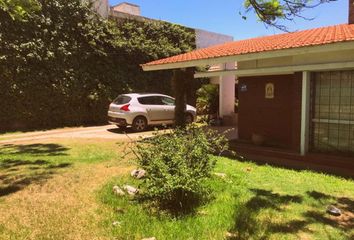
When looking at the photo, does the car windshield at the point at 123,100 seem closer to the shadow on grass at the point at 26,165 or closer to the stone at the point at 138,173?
the shadow on grass at the point at 26,165

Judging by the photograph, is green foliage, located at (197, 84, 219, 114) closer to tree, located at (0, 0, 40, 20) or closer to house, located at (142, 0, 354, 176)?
house, located at (142, 0, 354, 176)

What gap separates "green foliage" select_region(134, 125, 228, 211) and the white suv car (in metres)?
8.84

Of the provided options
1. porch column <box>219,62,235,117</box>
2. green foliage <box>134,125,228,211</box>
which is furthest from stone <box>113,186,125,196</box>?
porch column <box>219,62,235,117</box>

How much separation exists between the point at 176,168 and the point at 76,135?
994 centimetres

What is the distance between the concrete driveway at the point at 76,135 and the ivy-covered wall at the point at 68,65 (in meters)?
1.38

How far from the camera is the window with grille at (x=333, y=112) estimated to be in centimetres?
942

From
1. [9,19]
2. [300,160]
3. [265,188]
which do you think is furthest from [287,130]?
[9,19]

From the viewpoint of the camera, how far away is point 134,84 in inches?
803

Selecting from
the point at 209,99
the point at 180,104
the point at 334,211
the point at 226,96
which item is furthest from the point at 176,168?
the point at 209,99

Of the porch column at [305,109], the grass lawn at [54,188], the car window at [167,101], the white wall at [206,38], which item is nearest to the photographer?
the grass lawn at [54,188]

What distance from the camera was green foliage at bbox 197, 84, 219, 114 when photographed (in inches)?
801

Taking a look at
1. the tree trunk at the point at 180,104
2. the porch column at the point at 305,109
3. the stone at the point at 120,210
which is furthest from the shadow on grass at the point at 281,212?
the tree trunk at the point at 180,104

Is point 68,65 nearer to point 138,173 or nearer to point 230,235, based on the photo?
point 138,173

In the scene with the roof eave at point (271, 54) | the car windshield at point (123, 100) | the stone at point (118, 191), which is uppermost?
the roof eave at point (271, 54)
